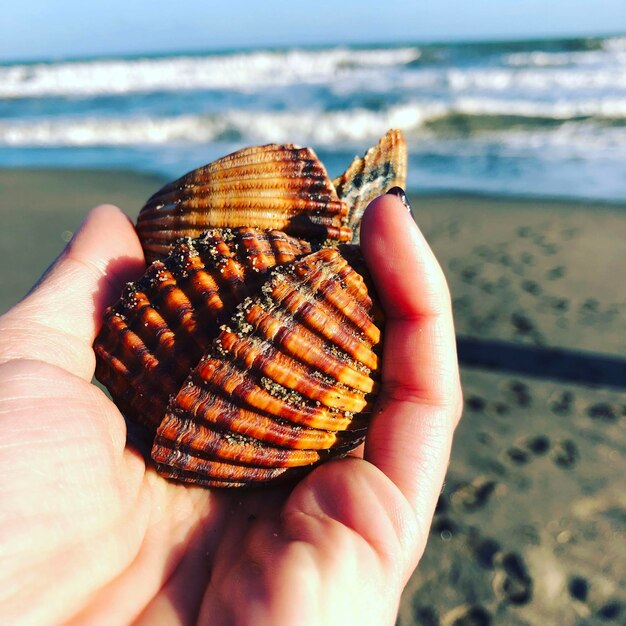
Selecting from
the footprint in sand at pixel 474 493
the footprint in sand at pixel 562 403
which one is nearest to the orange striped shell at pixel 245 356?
the footprint in sand at pixel 474 493

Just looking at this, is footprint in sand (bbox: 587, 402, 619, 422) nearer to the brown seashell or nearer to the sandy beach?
the sandy beach

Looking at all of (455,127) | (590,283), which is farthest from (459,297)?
(455,127)

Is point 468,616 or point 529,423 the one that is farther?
point 529,423

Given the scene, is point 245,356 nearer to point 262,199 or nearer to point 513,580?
point 262,199

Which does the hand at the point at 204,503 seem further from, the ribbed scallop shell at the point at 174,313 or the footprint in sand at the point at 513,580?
the footprint in sand at the point at 513,580

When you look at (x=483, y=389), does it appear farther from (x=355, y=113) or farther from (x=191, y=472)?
(x=355, y=113)

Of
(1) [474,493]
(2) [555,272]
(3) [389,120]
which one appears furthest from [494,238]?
(3) [389,120]
